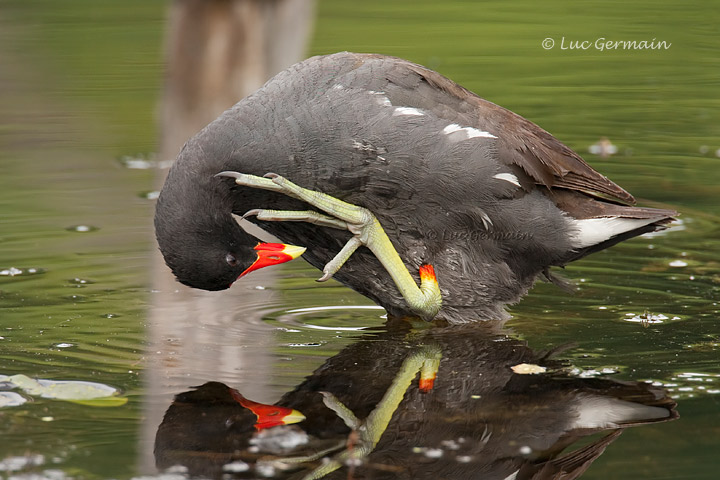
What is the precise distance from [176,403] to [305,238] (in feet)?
3.84

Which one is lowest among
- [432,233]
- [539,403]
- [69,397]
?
[69,397]

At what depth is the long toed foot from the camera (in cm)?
426

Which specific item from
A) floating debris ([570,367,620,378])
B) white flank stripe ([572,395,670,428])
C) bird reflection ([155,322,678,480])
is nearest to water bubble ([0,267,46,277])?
bird reflection ([155,322,678,480])

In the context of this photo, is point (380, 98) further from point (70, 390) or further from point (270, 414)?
point (70, 390)

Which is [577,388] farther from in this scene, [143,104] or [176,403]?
[143,104]

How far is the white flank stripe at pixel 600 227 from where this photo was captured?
476 cm

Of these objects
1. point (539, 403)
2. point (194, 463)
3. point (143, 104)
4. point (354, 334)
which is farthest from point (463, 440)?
point (143, 104)

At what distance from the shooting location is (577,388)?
3.88 meters

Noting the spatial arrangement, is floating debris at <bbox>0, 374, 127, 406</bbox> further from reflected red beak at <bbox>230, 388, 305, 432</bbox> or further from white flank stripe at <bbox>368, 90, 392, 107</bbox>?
white flank stripe at <bbox>368, 90, 392, 107</bbox>

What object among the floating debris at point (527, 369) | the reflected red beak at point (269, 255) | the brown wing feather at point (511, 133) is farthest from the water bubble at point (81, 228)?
the floating debris at point (527, 369)

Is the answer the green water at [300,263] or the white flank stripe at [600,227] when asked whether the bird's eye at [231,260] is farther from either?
the white flank stripe at [600,227]

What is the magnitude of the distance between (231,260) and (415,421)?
1.14 metres

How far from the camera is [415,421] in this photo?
3.61 meters

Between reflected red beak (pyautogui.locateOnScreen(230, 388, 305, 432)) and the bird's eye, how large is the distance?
0.67 m
